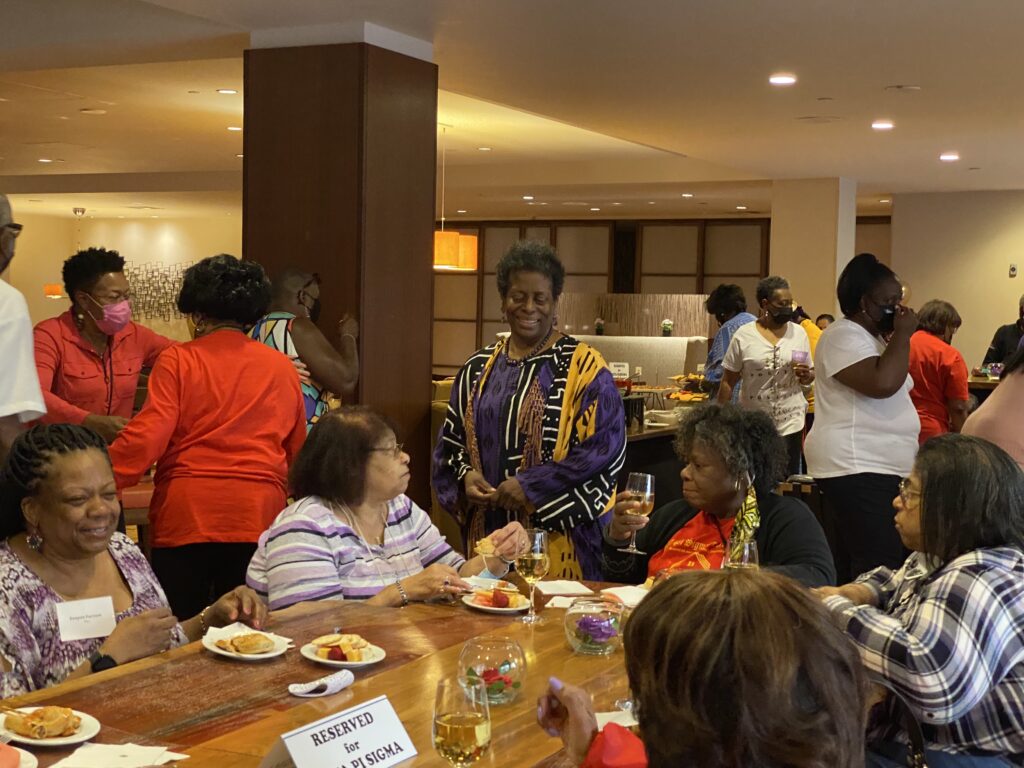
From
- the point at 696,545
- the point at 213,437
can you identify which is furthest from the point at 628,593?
the point at 213,437

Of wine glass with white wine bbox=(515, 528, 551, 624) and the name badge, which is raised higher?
wine glass with white wine bbox=(515, 528, 551, 624)

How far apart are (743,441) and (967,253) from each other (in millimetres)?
11283

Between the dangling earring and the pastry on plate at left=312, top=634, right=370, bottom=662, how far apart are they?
61 centimetres

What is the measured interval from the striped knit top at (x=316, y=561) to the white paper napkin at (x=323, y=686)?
0.68 m

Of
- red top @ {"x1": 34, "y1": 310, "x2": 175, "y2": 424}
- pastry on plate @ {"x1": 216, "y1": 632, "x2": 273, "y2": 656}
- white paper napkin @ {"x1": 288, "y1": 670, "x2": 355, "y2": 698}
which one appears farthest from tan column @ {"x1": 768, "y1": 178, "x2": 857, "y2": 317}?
white paper napkin @ {"x1": 288, "y1": 670, "x2": 355, "y2": 698}

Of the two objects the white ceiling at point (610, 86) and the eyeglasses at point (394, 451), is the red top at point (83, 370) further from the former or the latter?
the white ceiling at point (610, 86)

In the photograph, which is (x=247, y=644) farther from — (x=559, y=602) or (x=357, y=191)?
(x=357, y=191)

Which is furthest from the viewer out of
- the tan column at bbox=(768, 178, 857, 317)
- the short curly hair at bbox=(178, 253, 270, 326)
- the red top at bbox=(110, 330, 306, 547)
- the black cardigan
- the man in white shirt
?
the tan column at bbox=(768, 178, 857, 317)

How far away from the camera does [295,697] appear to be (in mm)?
2217

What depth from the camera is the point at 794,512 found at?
3.25 metres

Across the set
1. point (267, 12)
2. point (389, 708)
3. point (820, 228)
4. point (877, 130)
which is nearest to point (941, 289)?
point (820, 228)

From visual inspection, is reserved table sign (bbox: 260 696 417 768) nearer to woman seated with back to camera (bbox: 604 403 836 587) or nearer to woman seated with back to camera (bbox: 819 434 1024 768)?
woman seated with back to camera (bbox: 819 434 1024 768)

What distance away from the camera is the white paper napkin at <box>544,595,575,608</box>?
2.97 meters

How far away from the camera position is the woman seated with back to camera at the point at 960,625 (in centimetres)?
224
